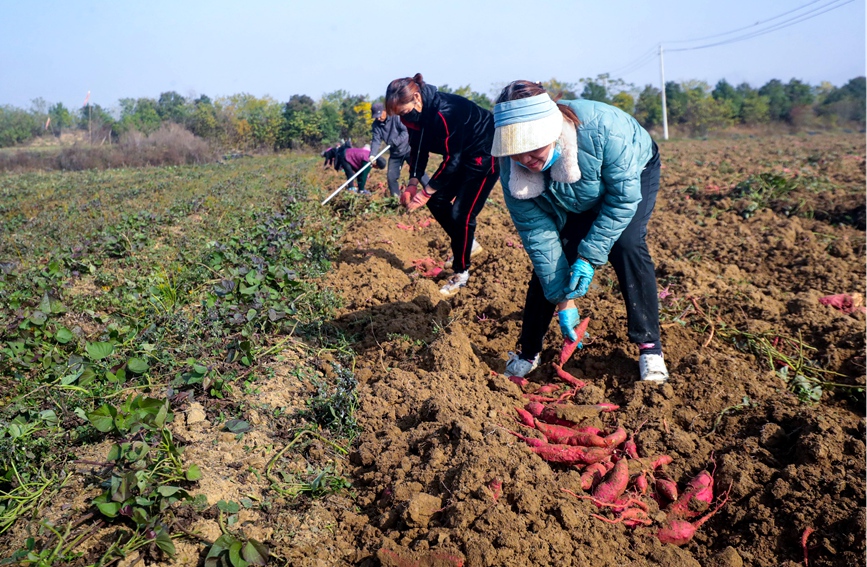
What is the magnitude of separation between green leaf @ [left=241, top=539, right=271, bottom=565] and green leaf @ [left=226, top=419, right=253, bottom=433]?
0.76 metres

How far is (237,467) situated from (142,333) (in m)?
1.52

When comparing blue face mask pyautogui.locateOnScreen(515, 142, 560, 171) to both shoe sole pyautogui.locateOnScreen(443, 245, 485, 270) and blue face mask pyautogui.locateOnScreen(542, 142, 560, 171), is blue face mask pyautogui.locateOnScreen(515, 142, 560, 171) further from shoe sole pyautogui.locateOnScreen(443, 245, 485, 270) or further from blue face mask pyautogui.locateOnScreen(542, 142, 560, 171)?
shoe sole pyautogui.locateOnScreen(443, 245, 485, 270)

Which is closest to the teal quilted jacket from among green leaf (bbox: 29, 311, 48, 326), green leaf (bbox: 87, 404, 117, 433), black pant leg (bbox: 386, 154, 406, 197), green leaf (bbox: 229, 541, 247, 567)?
green leaf (bbox: 229, 541, 247, 567)

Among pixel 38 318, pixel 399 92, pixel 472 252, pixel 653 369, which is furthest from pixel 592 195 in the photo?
pixel 38 318

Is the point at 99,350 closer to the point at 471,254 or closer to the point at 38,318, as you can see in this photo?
the point at 38,318

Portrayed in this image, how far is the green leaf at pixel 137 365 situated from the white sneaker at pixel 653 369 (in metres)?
2.46

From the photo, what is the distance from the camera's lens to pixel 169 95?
47.6 m

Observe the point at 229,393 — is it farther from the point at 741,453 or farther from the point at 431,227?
the point at 431,227

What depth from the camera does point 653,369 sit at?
2.94m

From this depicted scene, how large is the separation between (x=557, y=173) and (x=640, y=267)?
2.30ft

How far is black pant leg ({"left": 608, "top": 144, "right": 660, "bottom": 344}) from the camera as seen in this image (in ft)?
9.20

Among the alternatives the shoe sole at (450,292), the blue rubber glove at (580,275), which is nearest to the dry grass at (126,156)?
the shoe sole at (450,292)

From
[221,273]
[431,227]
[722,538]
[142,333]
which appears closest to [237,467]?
[142,333]

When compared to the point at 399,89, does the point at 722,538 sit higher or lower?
lower
